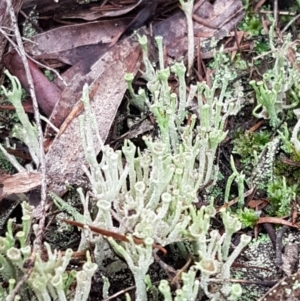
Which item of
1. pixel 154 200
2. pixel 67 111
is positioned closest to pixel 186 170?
pixel 154 200

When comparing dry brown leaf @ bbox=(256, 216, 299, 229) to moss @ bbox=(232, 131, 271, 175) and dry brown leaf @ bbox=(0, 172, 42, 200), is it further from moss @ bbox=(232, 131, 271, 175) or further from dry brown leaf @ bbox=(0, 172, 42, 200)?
dry brown leaf @ bbox=(0, 172, 42, 200)

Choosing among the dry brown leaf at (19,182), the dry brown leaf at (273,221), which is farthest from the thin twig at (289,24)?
the dry brown leaf at (19,182)

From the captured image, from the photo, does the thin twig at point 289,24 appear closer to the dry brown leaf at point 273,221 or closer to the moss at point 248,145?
the moss at point 248,145

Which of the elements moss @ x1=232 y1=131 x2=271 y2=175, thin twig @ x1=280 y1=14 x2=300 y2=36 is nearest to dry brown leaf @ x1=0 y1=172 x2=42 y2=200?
moss @ x1=232 y1=131 x2=271 y2=175

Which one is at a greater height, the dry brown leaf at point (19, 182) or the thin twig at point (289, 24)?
the thin twig at point (289, 24)

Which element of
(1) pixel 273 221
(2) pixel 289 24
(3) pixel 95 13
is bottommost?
(1) pixel 273 221

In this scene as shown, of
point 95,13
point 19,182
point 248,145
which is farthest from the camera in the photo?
point 95,13

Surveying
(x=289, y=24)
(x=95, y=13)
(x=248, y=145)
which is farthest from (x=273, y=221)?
(x=95, y=13)

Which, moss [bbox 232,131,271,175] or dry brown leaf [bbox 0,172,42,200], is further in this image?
moss [bbox 232,131,271,175]

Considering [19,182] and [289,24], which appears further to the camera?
[289,24]

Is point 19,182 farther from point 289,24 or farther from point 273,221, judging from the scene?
point 289,24

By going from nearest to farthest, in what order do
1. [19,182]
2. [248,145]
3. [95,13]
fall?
[19,182] → [248,145] → [95,13]
